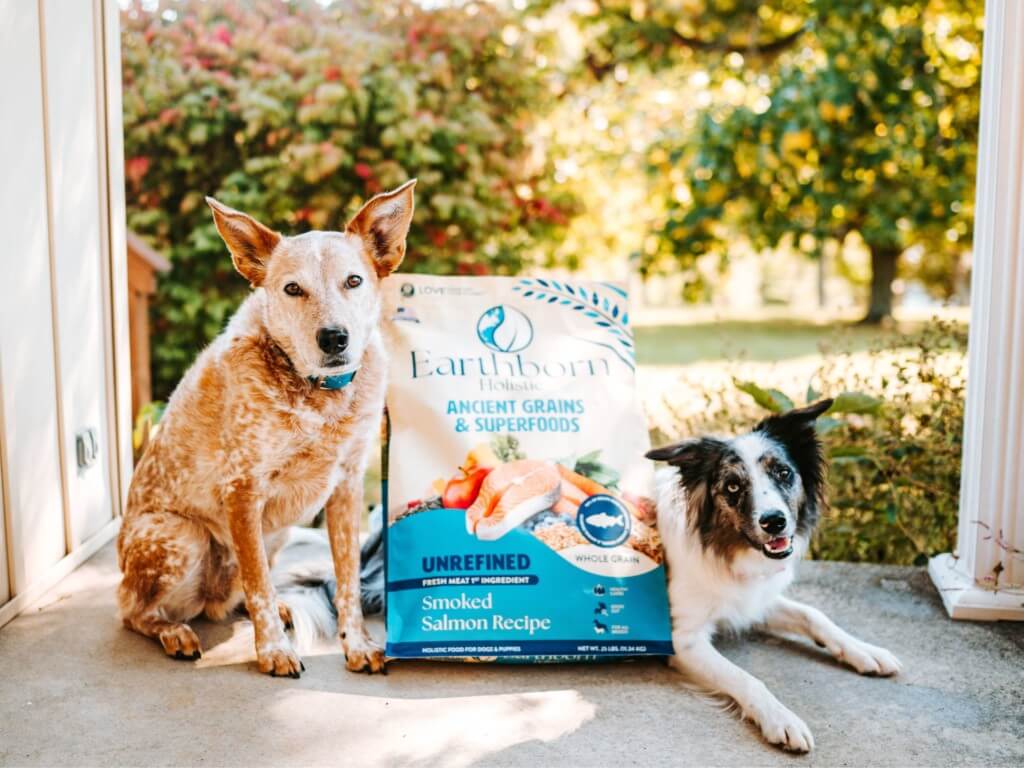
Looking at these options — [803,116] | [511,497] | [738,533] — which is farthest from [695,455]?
[803,116]

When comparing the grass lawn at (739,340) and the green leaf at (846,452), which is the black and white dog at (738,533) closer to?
the green leaf at (846,452)

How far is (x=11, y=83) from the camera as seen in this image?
2357mm

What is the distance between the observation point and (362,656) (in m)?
2.24

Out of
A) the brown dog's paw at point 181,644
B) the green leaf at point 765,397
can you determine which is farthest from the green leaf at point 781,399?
the brown dog's paw at point 181,644

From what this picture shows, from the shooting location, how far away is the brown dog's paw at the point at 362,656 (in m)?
2.23

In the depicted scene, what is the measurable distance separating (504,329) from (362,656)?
0.94 meters

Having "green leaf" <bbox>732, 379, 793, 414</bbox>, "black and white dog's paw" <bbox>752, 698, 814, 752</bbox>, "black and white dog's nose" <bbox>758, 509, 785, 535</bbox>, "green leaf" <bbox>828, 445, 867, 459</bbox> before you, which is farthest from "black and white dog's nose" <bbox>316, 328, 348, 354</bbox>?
"green leaf" <bbox>828, 445, 867, 459</bbox>

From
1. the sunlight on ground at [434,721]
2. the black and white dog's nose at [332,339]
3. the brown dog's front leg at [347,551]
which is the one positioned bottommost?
the sunlight on ground at [434,721]

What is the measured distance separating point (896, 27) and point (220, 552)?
17.0ft

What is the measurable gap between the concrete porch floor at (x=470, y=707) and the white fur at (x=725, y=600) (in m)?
0.05

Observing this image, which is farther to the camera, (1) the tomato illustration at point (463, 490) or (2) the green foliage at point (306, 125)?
(2) the green foliage at point (306, 125)

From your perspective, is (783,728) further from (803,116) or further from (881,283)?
(881,283)

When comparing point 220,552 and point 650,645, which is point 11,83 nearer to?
point 220,552

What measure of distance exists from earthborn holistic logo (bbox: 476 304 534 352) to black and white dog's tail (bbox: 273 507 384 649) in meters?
0.57
